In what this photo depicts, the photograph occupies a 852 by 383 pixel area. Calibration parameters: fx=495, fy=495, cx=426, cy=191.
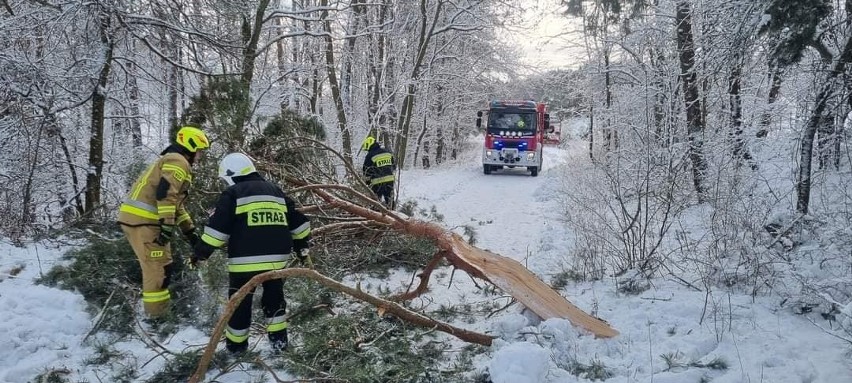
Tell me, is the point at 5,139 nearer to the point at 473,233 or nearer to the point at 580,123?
the point at 473,233

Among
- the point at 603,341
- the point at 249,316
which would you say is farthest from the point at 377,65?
the point at 603,341

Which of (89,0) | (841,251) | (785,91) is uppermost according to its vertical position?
(89,0)

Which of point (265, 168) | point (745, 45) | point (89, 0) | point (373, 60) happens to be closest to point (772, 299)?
point (745, 45)

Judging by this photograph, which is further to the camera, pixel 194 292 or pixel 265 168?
pixel 265 168

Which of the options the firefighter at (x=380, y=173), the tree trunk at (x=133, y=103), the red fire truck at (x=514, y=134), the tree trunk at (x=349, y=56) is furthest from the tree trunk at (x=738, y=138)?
the tree trunk at (x=349, y=56)

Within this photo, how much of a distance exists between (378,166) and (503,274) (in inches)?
180

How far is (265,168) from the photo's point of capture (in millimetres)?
5945

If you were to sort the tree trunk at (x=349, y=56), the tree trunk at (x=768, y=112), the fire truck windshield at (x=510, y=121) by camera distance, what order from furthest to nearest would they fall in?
the fire truck windshield at (x=510, y=121) → the tree trunk at (x=349, y=56) → the tree trunk at (x=768, y=112)

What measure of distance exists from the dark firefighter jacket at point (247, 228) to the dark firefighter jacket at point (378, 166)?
15.4 feet

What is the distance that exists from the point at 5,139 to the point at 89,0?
2.56 metres

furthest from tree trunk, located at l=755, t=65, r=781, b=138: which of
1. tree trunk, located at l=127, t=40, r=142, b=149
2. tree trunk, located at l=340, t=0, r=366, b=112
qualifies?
tree trunk, located at l=340, t=0, r=366, b=112

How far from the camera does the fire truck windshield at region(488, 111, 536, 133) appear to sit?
18312 millimetres

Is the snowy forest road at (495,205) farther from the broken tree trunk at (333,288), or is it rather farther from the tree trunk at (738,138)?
the broken tree trunk at (333,288)

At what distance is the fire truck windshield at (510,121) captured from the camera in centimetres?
1831
